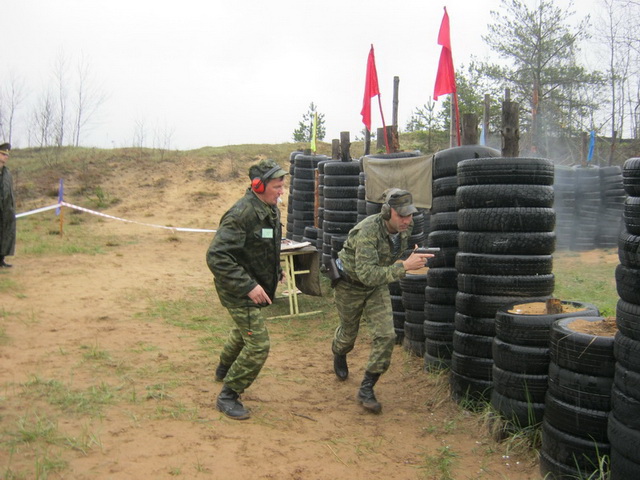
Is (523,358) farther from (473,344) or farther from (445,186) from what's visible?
(445,186)

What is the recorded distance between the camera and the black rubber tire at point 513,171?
4930 mm

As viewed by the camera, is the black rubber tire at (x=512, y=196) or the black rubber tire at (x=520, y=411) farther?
the black rubber tire at (x=512, y=196)

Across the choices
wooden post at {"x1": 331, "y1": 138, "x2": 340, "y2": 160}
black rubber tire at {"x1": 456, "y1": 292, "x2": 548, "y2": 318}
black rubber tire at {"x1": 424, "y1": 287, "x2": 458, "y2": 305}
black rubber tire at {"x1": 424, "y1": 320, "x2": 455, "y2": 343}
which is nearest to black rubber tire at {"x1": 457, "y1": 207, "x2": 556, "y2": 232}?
black rubber tire at {"x1": 456, "y1": 292, "x2": 548, "y2": 318}

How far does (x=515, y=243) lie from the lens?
16.0ft

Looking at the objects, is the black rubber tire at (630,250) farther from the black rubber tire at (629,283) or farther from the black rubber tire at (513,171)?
the black rubber tire at (513,171)

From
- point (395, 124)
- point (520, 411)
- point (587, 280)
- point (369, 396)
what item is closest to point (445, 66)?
point (395, 124)

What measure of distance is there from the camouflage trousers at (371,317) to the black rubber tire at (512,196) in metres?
1.22

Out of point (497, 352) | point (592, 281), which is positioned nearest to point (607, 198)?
point (592, 281)

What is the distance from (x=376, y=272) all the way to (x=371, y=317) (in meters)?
0.60

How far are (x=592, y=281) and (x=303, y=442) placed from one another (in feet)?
31.1

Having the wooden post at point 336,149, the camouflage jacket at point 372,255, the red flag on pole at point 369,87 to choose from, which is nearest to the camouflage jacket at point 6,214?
the wooden post at point 336,149

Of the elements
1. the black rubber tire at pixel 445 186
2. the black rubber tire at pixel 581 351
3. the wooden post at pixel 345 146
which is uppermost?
the wooden post at pixel 345 146

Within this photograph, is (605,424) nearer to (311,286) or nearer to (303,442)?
(303,442)

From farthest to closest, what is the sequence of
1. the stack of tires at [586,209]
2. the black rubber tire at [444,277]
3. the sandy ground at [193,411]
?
the stack of tires at [586,209] → the black rubber tire at [444,277] → the sandy ground at [193,411]
